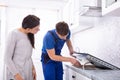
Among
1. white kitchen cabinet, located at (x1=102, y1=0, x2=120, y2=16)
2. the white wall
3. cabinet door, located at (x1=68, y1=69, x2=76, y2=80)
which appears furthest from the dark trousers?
the white wall

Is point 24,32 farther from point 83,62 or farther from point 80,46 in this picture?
point 80,46

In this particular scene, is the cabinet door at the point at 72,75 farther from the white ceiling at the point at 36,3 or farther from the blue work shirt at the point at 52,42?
the white ceiling at the point at 36,3

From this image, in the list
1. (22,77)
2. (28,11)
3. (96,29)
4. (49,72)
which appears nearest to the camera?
(22,77)

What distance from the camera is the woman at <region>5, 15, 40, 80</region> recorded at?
1645 mm

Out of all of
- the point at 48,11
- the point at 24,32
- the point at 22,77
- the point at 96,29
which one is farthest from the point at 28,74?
the point at 48,11

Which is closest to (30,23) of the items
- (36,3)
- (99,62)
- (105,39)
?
(99,62)

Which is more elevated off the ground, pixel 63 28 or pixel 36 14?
pixel 36 14

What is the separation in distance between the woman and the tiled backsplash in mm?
857

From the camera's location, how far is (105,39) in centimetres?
233

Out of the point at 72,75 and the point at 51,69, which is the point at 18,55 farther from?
the point at 72,75

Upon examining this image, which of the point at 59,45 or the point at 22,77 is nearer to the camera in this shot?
the point at 22,77

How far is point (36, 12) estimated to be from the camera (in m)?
4.15

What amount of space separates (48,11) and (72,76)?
193 centimetres

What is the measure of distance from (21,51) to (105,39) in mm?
1081
